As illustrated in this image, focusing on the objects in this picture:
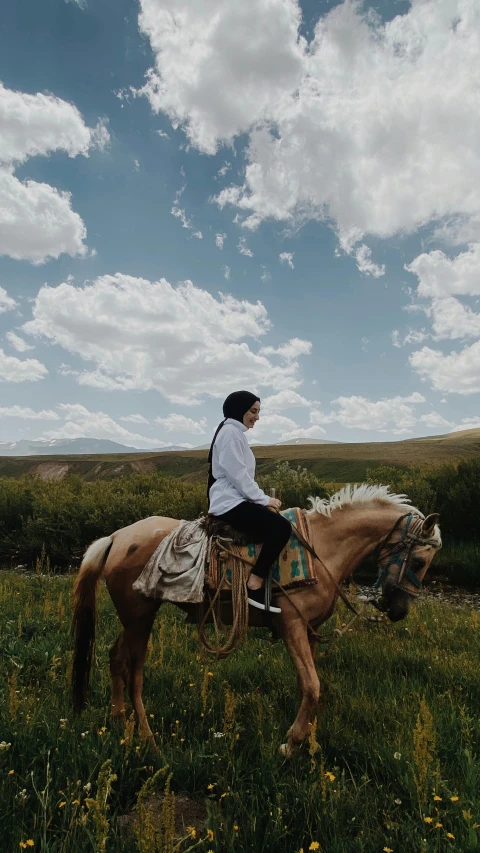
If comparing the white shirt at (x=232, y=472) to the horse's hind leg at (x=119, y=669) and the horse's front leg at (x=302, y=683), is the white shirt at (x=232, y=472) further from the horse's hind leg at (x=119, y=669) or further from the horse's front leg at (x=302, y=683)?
the horse's hind leg at (x=119, y=669)

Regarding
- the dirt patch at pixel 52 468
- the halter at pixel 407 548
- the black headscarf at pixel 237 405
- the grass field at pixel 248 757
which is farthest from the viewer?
the dirt patch at pixel 52 468

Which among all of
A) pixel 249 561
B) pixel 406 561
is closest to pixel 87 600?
pixel 249 561

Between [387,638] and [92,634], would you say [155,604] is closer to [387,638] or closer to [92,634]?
[92,634]

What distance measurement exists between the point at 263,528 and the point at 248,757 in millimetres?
1792

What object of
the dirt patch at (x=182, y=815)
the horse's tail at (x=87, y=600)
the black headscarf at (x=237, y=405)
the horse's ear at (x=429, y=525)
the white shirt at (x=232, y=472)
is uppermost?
the black headscarf at (x=237, y=405)

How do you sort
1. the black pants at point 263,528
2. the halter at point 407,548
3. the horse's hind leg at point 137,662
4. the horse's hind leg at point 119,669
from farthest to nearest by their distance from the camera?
1. the horse's hind leg at point 119,669
2. the halter at point 407,548
3. the horse's hind leg at point 137,662
4. the black pants at point 263,528

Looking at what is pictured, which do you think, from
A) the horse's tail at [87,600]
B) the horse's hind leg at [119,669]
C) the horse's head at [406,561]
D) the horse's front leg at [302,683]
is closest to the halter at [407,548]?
the horse's head at [406,561]

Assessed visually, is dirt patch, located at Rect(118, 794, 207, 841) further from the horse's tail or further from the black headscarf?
the black headscarf

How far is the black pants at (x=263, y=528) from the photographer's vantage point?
416cm

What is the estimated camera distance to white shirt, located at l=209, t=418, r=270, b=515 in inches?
169

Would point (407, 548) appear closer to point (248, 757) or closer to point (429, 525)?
point (429, 525)

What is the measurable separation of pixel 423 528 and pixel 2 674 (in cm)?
479

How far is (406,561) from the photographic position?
14.5 feet

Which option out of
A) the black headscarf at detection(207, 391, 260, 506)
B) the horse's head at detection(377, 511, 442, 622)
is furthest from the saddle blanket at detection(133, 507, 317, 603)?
the horse's head at detection(377, 511, 442, 622)
